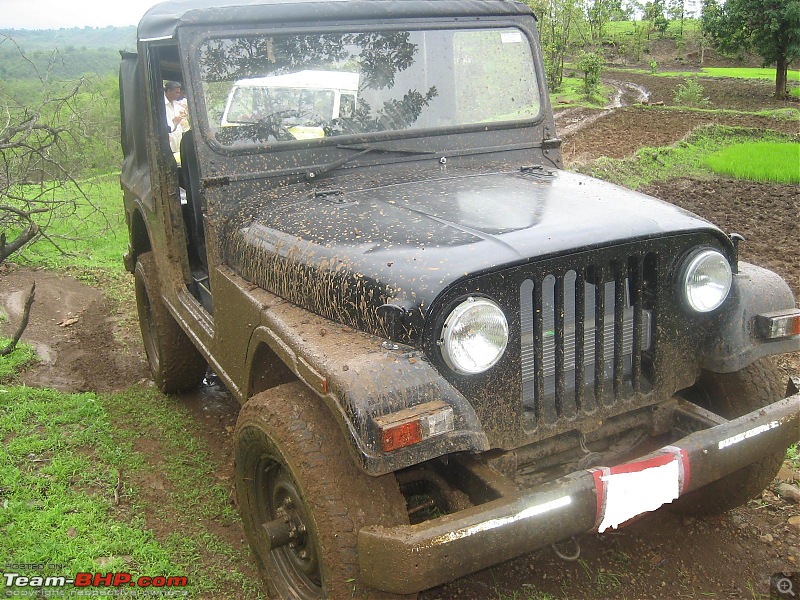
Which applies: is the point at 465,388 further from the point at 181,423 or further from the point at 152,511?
the point at 181,423

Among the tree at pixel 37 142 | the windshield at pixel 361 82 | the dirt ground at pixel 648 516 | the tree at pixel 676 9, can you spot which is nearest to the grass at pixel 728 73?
the tree at pixel 676 9

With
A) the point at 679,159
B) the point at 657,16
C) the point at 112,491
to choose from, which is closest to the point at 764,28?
the point at 679,159

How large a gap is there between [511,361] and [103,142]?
6.80 meters

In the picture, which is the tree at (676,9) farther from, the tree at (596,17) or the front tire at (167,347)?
the front tire at (167,347)

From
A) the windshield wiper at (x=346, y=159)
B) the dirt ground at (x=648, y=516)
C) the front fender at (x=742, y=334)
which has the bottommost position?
the dirt ground at (x=648, y=516)

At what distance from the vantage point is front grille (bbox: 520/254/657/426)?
2.54 metres

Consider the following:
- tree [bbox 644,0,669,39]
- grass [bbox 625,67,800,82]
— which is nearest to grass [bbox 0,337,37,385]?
grass [bbox 625,67,800,82]

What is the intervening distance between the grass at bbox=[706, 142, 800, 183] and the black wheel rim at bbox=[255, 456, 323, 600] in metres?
10.0

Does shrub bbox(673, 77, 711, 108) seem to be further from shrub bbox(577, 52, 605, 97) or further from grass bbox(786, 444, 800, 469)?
grass bbox(786, 444, 800, 469)

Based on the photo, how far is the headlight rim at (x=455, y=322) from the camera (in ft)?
7.61

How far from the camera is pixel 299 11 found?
129 inches

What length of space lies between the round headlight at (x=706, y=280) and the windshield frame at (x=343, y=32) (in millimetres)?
1373

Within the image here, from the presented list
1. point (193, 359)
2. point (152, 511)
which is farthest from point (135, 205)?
point (152, 511)

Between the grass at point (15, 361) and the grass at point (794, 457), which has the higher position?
the grass at point (15, 361)
